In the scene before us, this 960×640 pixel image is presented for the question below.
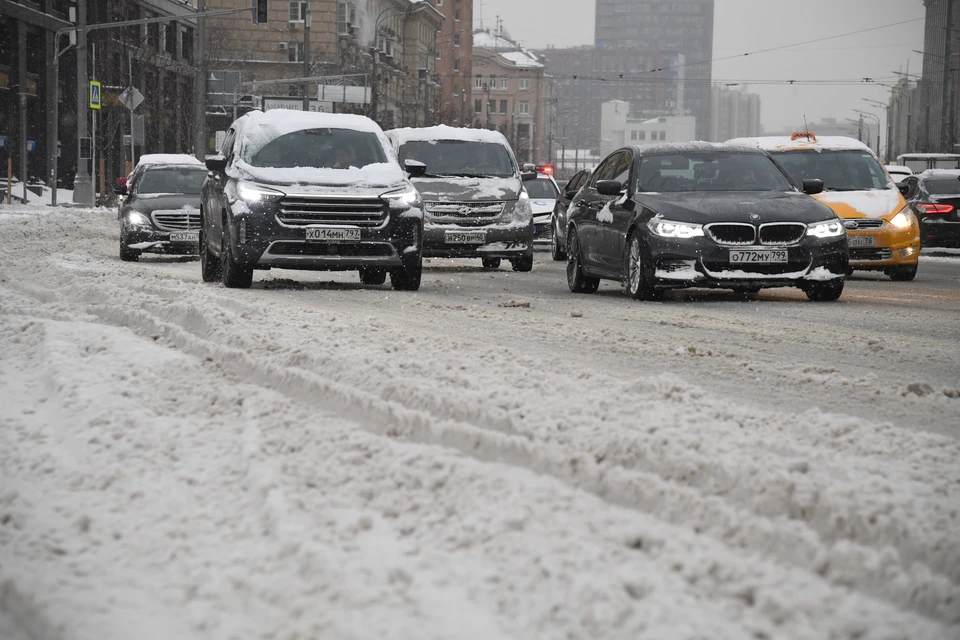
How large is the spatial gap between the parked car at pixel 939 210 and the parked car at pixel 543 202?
6696 millimetres

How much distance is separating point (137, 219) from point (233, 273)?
7.48m

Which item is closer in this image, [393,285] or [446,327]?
[446,327]

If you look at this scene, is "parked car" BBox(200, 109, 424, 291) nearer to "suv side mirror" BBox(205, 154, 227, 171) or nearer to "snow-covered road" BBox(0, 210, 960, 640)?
"suv side mirror" BBox(205, 154, 227, 171)

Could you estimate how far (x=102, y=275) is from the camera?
13.5 metres

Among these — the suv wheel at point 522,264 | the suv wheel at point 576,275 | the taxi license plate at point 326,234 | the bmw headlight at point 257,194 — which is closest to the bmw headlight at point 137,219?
the suv wheel at point 522,264

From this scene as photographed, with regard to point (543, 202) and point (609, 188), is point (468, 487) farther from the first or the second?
point (543, 202)

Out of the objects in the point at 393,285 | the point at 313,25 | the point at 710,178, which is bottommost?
the point at 393,285

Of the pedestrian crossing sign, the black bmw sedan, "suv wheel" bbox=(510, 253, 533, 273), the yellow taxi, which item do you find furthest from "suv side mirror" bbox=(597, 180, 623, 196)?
the pedestrian crossing sign

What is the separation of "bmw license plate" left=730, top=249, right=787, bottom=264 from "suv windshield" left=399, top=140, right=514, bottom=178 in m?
7.19

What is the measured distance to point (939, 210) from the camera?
25.2 m

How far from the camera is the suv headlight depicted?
12438 millimetres

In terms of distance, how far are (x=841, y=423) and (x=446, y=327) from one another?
4.71 meters

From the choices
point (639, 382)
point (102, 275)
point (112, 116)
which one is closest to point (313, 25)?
point (112, 116)

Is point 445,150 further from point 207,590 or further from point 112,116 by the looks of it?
point 112,116
